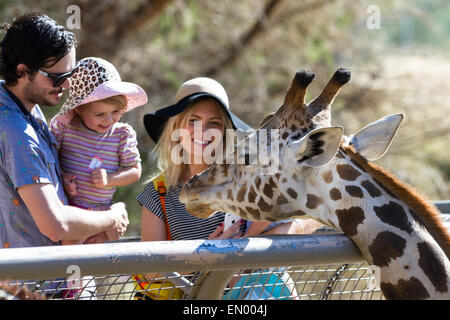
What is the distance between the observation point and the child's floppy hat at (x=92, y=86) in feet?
9.07

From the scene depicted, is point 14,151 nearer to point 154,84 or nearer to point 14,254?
point 14,254

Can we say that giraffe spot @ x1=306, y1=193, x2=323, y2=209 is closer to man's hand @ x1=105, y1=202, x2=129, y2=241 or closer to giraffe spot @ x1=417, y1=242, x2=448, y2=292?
giraffe spot @ x1=417, y1=242, x2=448, y2=292

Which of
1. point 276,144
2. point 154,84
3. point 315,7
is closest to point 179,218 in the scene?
point 276,144

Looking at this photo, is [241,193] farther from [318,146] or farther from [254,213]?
[318,146]

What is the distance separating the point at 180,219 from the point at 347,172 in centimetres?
98

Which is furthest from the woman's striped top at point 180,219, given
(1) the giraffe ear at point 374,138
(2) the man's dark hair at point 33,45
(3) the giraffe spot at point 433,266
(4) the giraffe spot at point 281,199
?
(3) the giraffe spot at point 433,266

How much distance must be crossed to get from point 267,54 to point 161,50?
1544mm

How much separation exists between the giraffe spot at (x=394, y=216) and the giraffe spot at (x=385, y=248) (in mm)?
47

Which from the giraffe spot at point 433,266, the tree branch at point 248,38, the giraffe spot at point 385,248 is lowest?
the giraffe spot at point 433,266

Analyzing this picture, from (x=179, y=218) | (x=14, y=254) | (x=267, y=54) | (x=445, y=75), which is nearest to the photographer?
(x=14, y=254)

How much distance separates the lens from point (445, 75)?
11703mm

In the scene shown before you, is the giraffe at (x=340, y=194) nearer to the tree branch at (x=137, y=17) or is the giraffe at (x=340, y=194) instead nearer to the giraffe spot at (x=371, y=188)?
the giraffe spot at (x=371, y=188)

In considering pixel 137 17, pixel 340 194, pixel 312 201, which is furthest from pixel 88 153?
pixel 137 17

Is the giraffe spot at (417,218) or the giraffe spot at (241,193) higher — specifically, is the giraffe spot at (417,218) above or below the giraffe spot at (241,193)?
below
